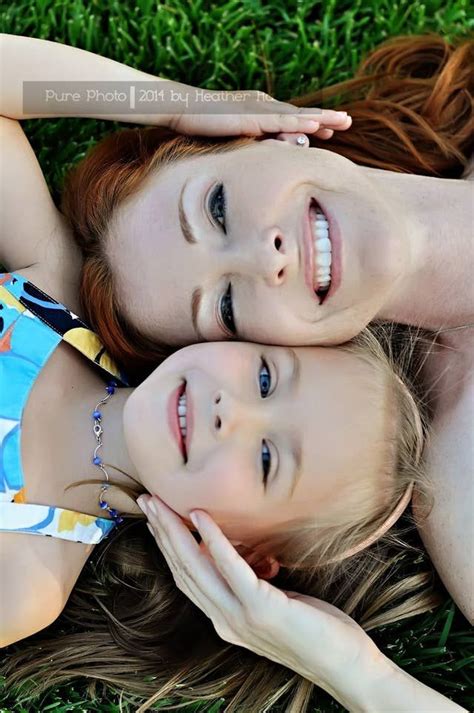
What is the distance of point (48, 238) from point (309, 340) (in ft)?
3.60

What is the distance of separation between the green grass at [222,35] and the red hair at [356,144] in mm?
235

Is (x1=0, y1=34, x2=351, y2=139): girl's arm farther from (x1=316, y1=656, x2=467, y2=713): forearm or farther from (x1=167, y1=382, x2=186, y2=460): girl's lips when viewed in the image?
(x1=316, y1=656, x2=467, y2=713): forearm

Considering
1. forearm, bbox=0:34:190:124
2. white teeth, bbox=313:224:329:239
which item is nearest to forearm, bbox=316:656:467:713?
white teeth, bbox=313:224:329:239

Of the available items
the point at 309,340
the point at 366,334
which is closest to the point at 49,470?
the point at 309,340

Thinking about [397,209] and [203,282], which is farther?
[397,209]

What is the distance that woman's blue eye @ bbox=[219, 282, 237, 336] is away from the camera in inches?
109

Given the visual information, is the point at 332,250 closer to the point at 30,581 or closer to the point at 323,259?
the point at 323,259

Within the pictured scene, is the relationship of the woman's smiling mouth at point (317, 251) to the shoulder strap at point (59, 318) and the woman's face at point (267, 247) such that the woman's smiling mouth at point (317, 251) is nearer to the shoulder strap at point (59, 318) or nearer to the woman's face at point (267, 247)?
the woman's face at point (267, 247)

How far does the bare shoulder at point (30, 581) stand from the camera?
9.20 ft

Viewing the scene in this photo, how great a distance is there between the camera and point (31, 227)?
3119 mm

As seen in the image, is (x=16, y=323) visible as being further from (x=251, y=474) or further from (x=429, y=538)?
(x=429, y=538)

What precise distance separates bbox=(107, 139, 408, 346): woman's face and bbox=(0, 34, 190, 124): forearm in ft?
2.10

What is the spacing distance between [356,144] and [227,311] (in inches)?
44.2

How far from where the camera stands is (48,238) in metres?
3.16
